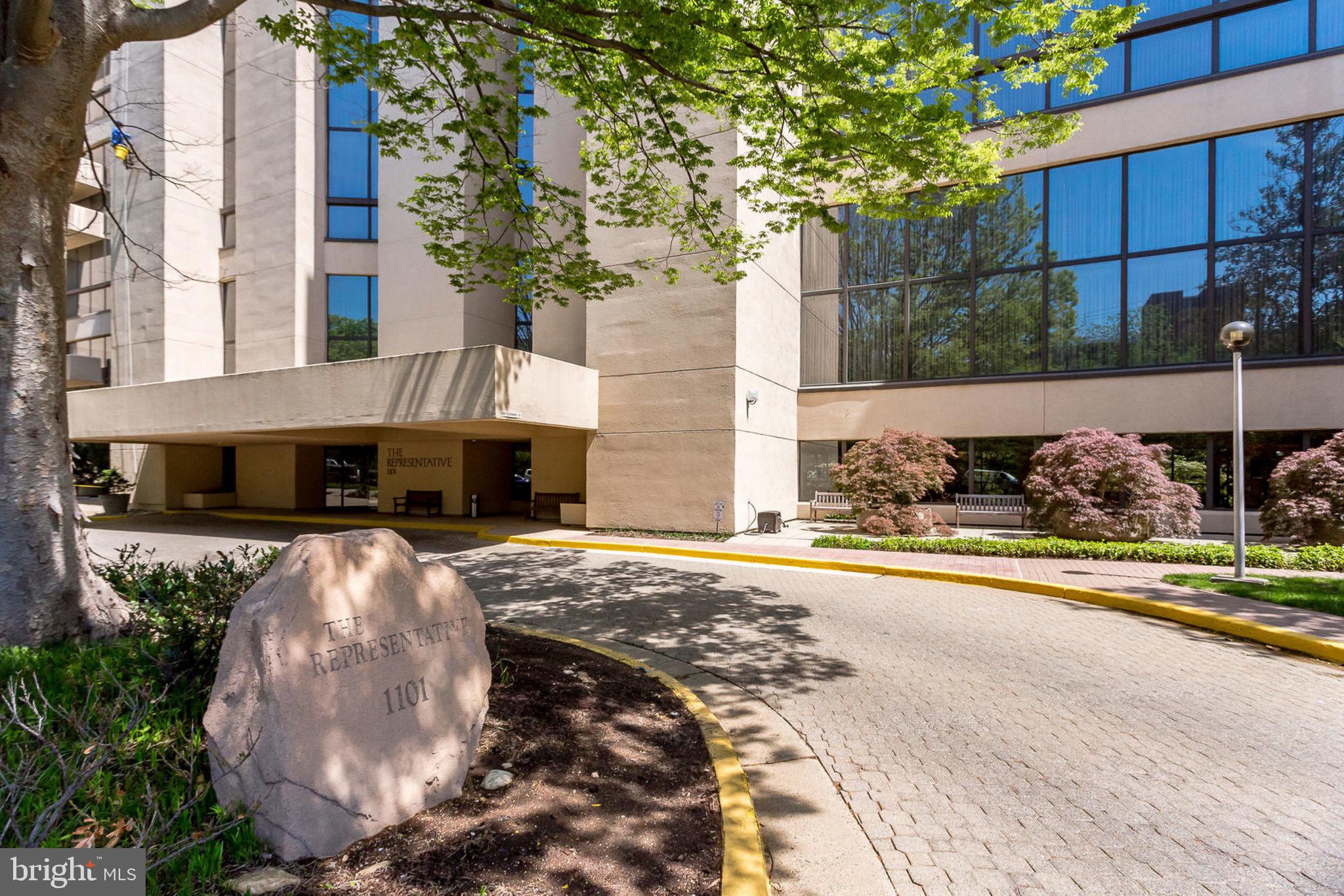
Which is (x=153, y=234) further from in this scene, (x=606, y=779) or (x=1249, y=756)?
(x=1249, y=756)

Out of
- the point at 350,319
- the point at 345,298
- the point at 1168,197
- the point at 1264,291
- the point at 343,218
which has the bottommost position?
the point at 1264,291

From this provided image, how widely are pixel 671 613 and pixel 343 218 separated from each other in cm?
2087

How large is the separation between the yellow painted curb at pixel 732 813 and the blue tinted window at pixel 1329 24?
72.2 ft

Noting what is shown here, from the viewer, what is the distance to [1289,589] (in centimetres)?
849

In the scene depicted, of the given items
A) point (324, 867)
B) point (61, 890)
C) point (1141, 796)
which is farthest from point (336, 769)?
point (1141, 796)

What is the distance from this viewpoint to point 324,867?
107 inches

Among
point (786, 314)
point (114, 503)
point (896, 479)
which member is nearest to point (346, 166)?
point (114, 503)

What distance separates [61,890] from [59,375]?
4551 mm

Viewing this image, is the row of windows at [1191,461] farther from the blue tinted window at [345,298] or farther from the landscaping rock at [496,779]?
the blue tinted window at [345,298]

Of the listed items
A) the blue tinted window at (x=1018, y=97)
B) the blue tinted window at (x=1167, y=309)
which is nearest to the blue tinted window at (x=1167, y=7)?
the blue tinted window at (x=1018, y=97)

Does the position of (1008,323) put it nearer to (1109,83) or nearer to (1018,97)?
(1018,97)

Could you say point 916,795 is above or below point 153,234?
below

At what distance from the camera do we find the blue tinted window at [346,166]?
70.9 feet

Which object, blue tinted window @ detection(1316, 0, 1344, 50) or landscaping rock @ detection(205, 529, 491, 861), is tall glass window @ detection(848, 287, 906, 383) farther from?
landscaping rock @ detection(205, 529, 491, 861)
